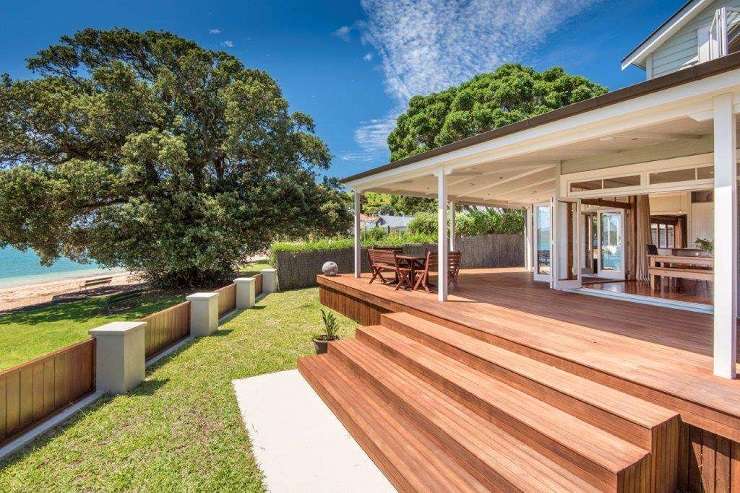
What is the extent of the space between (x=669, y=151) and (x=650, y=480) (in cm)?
525

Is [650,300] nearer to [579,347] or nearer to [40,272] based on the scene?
[579,347]

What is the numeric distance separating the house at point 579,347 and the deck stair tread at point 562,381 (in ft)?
0.06

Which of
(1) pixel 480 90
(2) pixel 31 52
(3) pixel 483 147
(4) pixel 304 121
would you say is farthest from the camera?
(1) pixel 480 90

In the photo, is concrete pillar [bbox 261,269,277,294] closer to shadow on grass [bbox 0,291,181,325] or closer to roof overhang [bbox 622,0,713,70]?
shadow on grass [bbox 0,291,181,325]

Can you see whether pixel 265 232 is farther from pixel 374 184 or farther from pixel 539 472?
pixel 539 472

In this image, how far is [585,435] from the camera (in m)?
2.45

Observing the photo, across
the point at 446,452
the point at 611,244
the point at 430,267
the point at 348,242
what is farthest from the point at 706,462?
the point at 348,242

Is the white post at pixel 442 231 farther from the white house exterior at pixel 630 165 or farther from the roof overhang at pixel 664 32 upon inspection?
the roof overhang at pixel 664 32

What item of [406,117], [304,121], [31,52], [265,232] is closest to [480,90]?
[406,117]

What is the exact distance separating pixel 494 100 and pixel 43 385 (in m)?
21.8

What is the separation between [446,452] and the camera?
2.86 meters

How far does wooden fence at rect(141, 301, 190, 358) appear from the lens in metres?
5.67

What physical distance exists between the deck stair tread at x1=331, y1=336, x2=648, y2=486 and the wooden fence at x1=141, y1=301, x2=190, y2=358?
3505 mm

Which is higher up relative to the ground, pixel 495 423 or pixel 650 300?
pixel 650 300
